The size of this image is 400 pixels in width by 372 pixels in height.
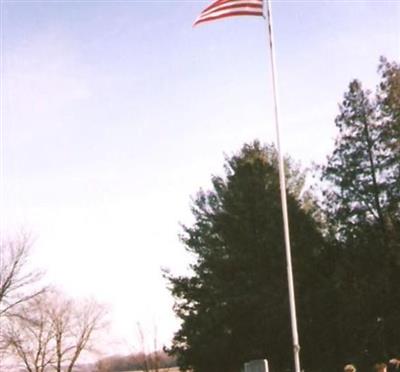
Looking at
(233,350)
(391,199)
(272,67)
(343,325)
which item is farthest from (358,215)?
(272,67)

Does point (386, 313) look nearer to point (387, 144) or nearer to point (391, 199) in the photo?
point (391, 199)

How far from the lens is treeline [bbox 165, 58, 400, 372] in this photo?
2477cm

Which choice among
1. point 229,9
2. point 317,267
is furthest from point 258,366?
point 317,267

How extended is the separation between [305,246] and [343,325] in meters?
4.61

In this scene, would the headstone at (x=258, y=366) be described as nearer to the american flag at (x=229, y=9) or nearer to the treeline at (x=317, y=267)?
the american flag at (x=229, y=9)

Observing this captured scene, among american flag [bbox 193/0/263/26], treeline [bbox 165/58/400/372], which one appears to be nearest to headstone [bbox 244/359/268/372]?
american flag [bbox 193/0/263/26]

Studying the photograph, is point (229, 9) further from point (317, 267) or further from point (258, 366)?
point (317, 267)

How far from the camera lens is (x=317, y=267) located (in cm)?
2758

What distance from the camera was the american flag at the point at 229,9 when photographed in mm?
14398

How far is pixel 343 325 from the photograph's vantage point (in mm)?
25000

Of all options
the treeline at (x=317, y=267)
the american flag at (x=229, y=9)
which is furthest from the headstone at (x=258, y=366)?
the treeline at (x=317, y=267)

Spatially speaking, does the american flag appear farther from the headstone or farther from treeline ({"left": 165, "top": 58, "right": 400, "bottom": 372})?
treeline ({"left": 165, "top": 58, "right": 400, "bottom": 372})

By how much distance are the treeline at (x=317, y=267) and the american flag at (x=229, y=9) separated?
13.6 metres

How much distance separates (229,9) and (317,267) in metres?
16.6
